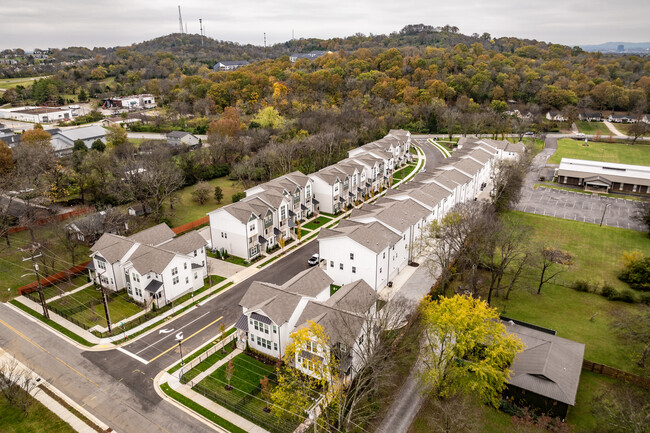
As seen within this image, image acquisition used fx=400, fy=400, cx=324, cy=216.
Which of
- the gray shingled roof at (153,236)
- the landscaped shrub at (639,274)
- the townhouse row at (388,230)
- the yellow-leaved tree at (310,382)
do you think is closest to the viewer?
the yellow-leaved tree at (310,382)

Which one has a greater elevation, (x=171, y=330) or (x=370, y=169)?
(x=370, y=169)

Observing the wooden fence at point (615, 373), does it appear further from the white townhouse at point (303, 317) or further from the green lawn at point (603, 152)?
the green lawn at point (603, 152)

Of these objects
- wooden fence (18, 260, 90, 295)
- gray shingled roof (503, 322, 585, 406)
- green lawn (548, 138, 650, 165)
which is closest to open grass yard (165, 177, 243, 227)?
wooden fence (18, 260, 90, 295)

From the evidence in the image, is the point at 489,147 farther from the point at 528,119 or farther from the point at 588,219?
the point at 528,119

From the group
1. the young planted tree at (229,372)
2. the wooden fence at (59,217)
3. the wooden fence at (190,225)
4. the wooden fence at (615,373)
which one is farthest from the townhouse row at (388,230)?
the wooden fence at (59,217)

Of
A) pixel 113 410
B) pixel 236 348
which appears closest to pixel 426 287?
pixel 236 348

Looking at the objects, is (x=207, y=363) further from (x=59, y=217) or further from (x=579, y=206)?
(x=579, y=206)

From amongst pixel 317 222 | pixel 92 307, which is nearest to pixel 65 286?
pixel 92 307
